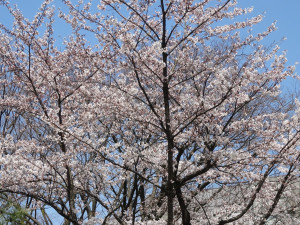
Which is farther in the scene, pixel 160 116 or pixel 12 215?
pixel 160 116

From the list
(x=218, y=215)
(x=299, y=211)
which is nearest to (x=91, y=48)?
(x=218, y=215)

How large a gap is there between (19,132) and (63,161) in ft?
19.0

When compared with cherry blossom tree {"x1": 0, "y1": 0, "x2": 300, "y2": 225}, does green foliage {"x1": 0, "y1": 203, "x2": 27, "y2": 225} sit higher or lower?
lower

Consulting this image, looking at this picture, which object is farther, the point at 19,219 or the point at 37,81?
the point at 37,81

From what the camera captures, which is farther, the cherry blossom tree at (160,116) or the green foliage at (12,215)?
the cherry blossom tree at (160,116)

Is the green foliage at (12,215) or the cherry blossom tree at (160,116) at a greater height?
the cherry blossom tree at (160,116)

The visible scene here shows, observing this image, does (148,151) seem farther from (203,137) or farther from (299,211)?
(299,211)

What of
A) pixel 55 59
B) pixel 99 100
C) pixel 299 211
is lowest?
pixel 299 211

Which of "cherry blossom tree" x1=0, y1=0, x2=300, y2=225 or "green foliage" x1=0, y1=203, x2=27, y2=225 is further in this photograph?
"cherry blossom tree" x1=0, y1=0, x2=300, y2=225

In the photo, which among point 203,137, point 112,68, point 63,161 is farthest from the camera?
point 112,68

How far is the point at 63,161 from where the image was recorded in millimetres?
7516

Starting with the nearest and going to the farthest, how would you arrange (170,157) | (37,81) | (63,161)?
(170,157) → (63,161) → (37,81)

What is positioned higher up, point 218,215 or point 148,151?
point 148,151

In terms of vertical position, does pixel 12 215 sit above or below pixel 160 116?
below
